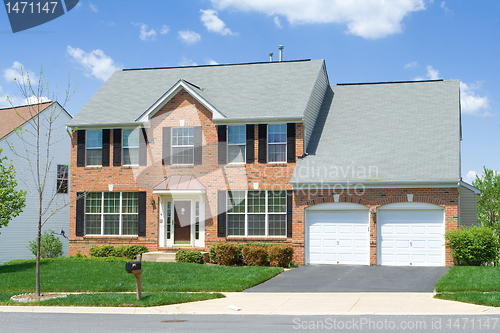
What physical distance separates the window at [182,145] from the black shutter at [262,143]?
3.31 m

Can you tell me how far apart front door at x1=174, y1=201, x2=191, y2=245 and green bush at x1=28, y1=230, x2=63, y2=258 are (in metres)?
10.3

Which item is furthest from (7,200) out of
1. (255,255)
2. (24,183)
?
(255,255)

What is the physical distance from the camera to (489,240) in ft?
63.8

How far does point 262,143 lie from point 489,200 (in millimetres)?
16911

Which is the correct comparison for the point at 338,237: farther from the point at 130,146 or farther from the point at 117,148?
the point at 117,148

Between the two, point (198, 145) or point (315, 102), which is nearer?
point (198, 145)

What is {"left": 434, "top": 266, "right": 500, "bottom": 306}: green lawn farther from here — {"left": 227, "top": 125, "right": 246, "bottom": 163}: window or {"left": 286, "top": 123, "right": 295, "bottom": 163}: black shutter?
{"left": 227, "top": 125, "right": 246, "bottom": 163}: window

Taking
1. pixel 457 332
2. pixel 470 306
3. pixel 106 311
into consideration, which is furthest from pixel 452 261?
pixel 106 311

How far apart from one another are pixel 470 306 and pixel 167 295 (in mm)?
7974

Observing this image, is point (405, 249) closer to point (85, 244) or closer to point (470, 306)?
point (470, 306)

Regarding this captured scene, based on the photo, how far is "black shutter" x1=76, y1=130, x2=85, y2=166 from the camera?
83.2ft

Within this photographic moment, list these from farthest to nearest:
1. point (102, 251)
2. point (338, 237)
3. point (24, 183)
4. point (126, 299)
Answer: point (24, 183), point (102, 251), point (338, 237), point (126, 299)

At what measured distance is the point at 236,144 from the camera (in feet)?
78.3

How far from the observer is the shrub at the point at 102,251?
23969 millimetres
